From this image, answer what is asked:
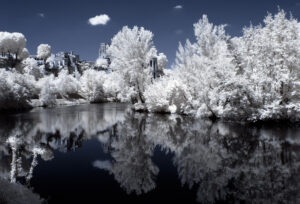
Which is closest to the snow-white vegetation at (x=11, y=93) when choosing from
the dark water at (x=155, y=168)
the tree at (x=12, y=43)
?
the dark water at (x=155, y=168)

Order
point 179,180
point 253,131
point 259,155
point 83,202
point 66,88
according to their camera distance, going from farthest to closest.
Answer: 1. point 66,88
2. point 253,131
3. point 259,155
4. point 179,180
5. point 83,202

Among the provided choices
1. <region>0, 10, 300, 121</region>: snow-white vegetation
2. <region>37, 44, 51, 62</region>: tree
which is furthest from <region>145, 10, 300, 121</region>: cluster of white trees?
<region>37, 44, 51, 62</region>: tree

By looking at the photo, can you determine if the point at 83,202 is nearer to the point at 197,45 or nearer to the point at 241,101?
the point at 241,101

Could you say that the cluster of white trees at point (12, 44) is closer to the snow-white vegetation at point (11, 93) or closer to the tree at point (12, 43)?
the tree at point (12, 43)

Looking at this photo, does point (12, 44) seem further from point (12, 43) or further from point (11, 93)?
point (11, 93)

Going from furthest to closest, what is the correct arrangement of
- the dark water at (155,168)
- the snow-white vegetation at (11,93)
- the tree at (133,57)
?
the snow-white vegetation at (11,93) < the tree at (133,57) < the dark water at (155,168)

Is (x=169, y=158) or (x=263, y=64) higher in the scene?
(x=263, y=64)

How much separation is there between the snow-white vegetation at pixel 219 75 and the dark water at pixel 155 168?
4437 mm

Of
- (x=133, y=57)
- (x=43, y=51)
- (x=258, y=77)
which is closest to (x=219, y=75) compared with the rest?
(x=258, y=77)

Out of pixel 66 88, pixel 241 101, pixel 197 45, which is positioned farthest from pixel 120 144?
pixel 66 88

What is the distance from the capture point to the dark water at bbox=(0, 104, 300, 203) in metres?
6.29

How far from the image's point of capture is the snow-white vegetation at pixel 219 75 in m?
18.2

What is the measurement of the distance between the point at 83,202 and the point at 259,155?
7239 mm

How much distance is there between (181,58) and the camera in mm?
29344
